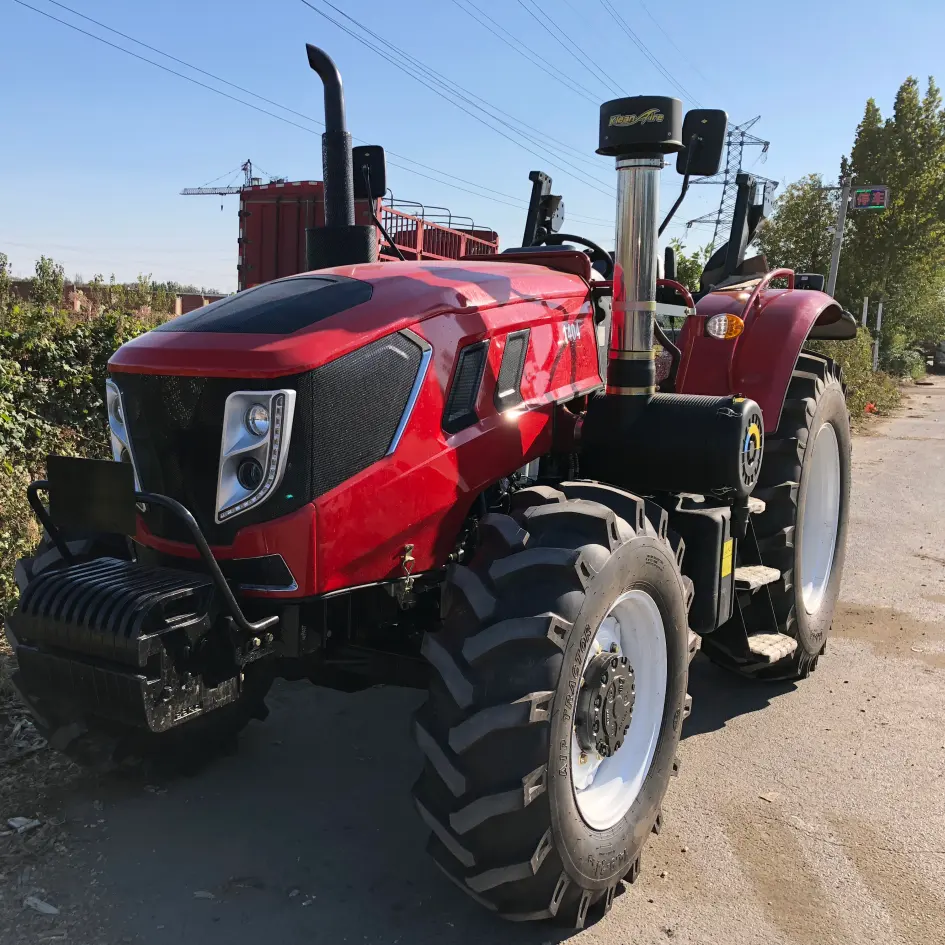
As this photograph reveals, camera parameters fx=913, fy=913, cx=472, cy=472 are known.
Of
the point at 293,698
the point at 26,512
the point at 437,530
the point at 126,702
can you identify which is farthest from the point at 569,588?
A: the point at 26,512

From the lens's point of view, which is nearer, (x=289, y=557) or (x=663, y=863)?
(x=289, y=557)

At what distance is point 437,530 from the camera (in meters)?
2.59

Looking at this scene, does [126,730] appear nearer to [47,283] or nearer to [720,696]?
[720,696]

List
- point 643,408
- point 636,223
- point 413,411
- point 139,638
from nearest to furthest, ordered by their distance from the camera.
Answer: point 139,638 < point 413,411 < point 636,223 < point 643,408

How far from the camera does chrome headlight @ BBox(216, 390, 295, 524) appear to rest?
225cm

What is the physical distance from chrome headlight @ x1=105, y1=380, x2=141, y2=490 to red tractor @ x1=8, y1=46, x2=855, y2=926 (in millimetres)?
13

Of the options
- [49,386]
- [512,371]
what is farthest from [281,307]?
[49,386]

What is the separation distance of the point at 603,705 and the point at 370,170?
2.09 metres

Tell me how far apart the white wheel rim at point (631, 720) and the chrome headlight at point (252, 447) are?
102 cm

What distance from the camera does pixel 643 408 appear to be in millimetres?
3084

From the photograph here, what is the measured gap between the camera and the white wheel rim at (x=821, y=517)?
4648mm

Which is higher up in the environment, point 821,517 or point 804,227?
point 804,227

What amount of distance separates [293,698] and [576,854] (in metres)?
1.98

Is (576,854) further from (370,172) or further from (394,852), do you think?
(370,172)
